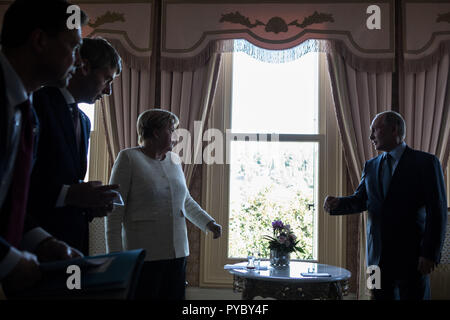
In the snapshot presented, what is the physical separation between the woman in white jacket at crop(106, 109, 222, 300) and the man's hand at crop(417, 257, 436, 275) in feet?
4.34

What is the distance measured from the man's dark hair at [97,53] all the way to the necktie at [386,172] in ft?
5.80

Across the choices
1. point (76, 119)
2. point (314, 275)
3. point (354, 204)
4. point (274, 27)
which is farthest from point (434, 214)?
point (274, 27)

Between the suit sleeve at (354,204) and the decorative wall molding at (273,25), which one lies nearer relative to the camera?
the suit sleeve at (354,204)

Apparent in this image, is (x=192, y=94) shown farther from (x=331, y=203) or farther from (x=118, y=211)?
(x=118, y=211)

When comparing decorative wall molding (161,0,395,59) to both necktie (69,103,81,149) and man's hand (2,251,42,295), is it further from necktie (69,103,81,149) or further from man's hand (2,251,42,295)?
man's hand (2,251,42,295)

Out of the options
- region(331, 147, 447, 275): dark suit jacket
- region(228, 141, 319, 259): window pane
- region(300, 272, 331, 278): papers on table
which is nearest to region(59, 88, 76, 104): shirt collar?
region(300, 272, 331, 278): papers on table

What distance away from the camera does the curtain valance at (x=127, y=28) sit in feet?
12.6

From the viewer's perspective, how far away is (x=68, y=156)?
51.3 inches

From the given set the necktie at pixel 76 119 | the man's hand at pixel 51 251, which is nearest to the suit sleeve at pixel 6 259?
the man's hand at pixel 51 251

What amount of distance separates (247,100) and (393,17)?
1.58 meters

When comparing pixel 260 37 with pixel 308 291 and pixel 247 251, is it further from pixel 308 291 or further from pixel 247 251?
pixel 308 291

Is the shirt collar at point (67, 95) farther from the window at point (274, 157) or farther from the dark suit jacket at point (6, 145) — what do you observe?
the window at point (274, 157)

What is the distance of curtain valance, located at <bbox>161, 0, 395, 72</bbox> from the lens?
374cm
